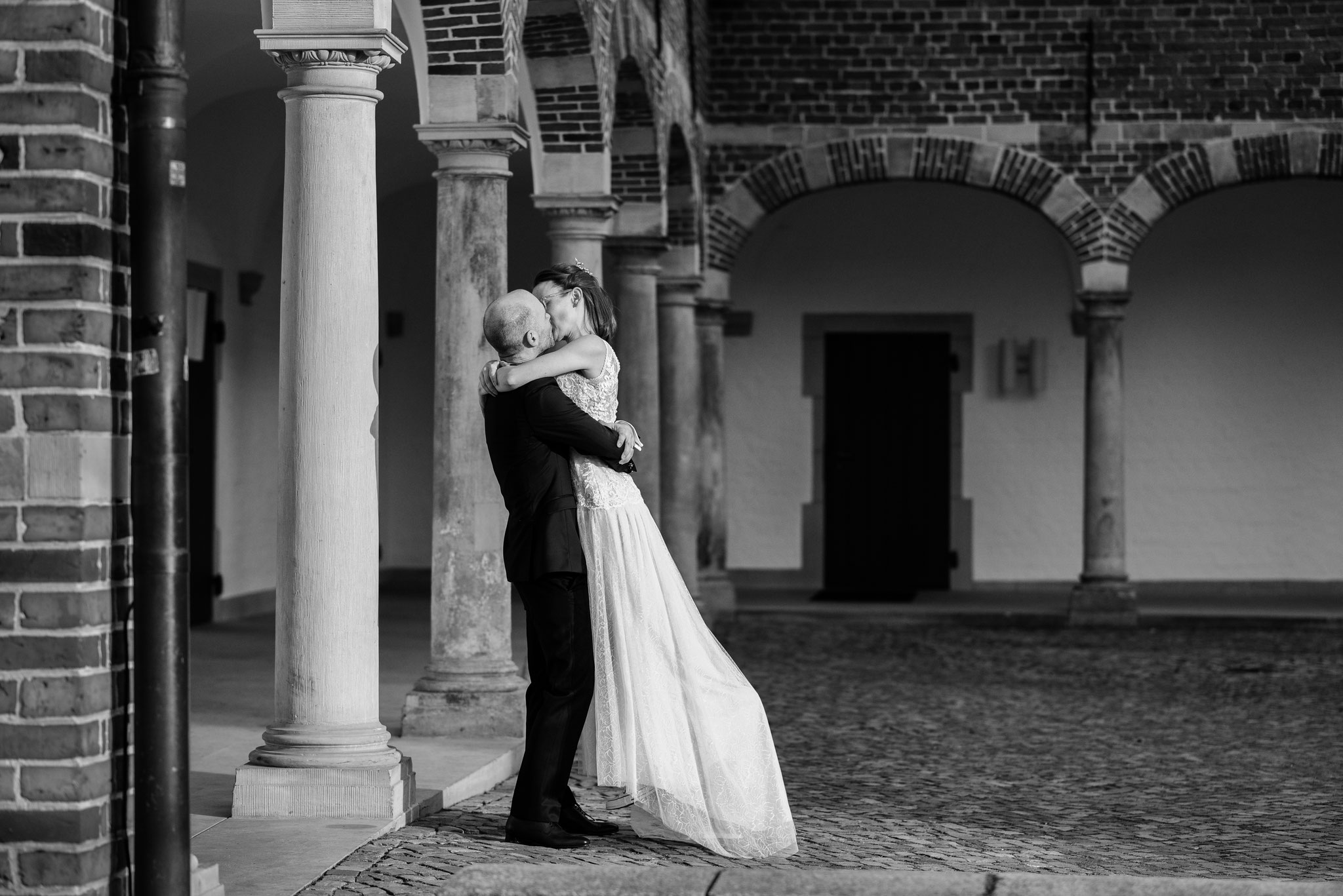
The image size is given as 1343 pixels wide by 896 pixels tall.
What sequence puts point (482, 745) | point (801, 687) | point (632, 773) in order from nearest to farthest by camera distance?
point (632, 773), point (482, 745), point (801, 687)

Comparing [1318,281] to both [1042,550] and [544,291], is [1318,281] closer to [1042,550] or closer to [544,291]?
[1042,550]

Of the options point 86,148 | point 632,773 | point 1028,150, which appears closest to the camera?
point 86,148

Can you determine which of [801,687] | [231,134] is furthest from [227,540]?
[801,687]

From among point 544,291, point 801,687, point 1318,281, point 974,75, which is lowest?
point 801,687

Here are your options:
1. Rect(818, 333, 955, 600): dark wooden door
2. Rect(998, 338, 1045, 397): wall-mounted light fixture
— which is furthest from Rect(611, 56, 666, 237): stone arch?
Rect(998, 338, 1045, 397): wall-mounted light fixture

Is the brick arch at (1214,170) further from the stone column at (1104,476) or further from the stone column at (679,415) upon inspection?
the stone column at (679,415)

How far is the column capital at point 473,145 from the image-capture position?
7340 millimetres

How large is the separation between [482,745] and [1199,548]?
11.0 metres

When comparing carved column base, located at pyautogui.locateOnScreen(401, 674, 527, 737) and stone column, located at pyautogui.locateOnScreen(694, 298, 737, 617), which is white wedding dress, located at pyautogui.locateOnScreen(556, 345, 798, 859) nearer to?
carved column base, located at pyautogui.locateOnScreen(401, 674, 527, 737)

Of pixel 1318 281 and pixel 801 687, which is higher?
pixel 1318 281

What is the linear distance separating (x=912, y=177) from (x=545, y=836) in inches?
394

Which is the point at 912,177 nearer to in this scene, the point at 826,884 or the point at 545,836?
the point at 545,836

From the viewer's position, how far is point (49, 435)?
3.62 metres

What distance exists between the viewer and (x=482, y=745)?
7.09m
